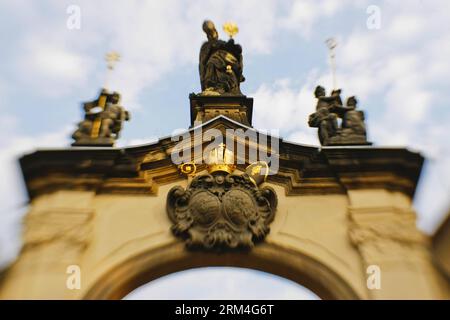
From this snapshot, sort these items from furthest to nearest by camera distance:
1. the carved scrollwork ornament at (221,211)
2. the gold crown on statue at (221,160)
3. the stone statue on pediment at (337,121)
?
1. the stone statue on pediment at (337,121)
2. the gold crown on statue at (221,160)
3. the carved scrollwork ornament at (221,211)

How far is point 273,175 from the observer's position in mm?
6648

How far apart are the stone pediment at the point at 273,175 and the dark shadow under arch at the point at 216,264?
0.95 m

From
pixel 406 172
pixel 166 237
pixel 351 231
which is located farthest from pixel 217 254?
pixel 406 172

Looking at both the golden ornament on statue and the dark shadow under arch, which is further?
the golden ornament on statue

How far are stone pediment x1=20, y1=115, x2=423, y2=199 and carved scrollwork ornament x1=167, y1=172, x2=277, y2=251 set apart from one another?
1.51 feet

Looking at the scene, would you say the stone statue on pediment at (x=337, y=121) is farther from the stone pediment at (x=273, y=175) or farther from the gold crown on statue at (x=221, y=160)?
the gold crown on statue at (x=221, y=160)

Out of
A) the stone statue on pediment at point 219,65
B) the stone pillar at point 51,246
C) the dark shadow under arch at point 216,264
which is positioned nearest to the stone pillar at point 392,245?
the dark shadow under arch at point 216,264

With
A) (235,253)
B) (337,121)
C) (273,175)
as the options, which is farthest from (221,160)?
(337,121)

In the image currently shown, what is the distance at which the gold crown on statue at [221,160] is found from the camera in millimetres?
6527

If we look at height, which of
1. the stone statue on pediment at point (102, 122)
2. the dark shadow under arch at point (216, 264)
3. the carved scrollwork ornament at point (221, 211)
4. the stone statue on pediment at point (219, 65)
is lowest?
the dark shadow under arch at point (216, 264)

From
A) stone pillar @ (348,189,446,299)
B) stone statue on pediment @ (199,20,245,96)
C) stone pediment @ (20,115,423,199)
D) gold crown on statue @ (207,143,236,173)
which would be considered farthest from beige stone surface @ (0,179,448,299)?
stone statue on pediment @ (199,20,245,96)

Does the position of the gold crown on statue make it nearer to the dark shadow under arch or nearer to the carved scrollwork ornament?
the carved scrollwork ornament

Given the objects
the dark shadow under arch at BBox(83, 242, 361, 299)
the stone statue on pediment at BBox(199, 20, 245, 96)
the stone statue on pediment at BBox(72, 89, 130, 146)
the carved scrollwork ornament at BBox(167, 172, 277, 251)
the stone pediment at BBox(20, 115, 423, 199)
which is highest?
the stone statue on pediment at BBox(199, 20, 245, 96)

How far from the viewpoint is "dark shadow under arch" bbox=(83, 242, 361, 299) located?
18.7 feet
